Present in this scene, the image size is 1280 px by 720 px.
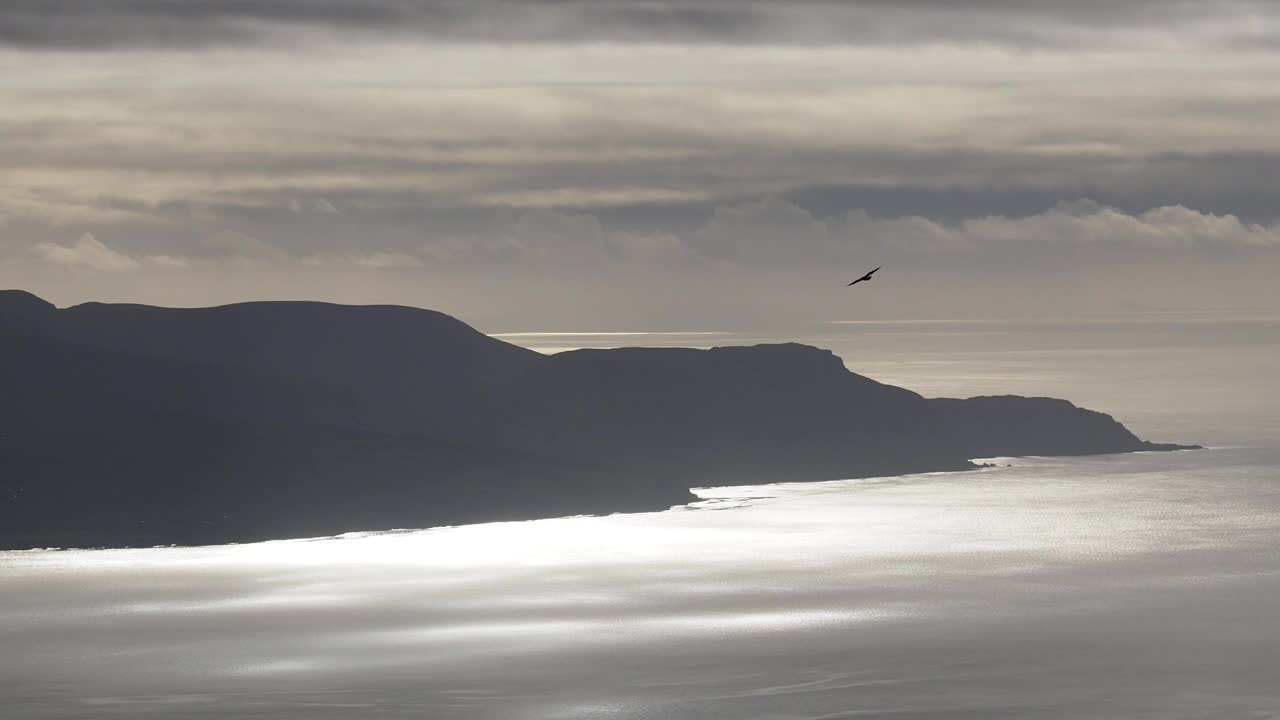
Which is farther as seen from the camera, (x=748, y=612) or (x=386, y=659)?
(x=748, y=612)

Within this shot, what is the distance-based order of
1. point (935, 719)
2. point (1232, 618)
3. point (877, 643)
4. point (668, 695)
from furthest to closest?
point (1232, 618), point (877, 643), point (668, 695), point (935, 719)

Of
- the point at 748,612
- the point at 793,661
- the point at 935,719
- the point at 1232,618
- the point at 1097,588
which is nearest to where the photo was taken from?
the point at 935,719

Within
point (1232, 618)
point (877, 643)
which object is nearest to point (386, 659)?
point (877, 643)

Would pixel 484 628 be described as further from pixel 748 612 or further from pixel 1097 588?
pixel 1097 588

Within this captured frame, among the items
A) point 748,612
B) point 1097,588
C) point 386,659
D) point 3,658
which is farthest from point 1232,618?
point 3,658

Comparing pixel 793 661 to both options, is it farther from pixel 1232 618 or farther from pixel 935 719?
pixel 1232 618

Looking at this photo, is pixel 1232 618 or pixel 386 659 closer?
pixel 386 659

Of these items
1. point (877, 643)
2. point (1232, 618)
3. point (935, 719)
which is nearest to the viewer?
point (935, 719)

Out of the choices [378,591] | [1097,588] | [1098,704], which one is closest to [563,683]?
[1098,704]

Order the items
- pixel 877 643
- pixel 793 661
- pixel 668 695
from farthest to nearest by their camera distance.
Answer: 1. pixel 877 643
2. pixel 793 661
3. pixel 668 695
